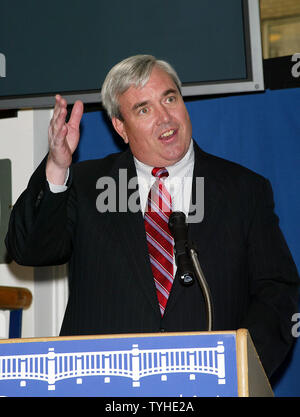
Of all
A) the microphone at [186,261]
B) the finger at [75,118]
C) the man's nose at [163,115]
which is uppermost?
the man's nose at [163,115]

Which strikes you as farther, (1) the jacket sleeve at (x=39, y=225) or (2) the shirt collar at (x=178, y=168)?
(2) the shirt collar at (x=178, y=168)

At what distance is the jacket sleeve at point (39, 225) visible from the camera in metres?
2.06

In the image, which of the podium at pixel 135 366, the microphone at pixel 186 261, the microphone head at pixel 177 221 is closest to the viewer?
the podium at pixel 135 366

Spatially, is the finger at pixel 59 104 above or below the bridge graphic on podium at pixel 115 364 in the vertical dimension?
above

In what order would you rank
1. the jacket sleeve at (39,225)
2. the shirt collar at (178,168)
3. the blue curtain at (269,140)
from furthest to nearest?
the blue curtain at (269,140)
the shirt collar at (178,168)
the jacket sleeve at (39,225)

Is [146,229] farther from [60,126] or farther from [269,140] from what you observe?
[269,140]

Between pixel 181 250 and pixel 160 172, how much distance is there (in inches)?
34.0

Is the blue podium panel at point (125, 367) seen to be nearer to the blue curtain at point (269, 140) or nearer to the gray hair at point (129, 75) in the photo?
the gray hair at point (129, 75)

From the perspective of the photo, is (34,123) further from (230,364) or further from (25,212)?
(230,364)

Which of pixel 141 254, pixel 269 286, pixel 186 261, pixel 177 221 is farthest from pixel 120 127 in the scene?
pixel 186 261

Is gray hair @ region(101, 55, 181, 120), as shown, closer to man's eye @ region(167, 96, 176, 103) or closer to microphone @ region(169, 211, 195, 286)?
man's eye @ region(167, 96, 176, 103)

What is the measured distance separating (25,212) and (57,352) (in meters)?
0.89

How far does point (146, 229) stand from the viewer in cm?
227

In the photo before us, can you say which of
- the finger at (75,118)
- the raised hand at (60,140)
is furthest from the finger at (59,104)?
the finger at (75,118)
